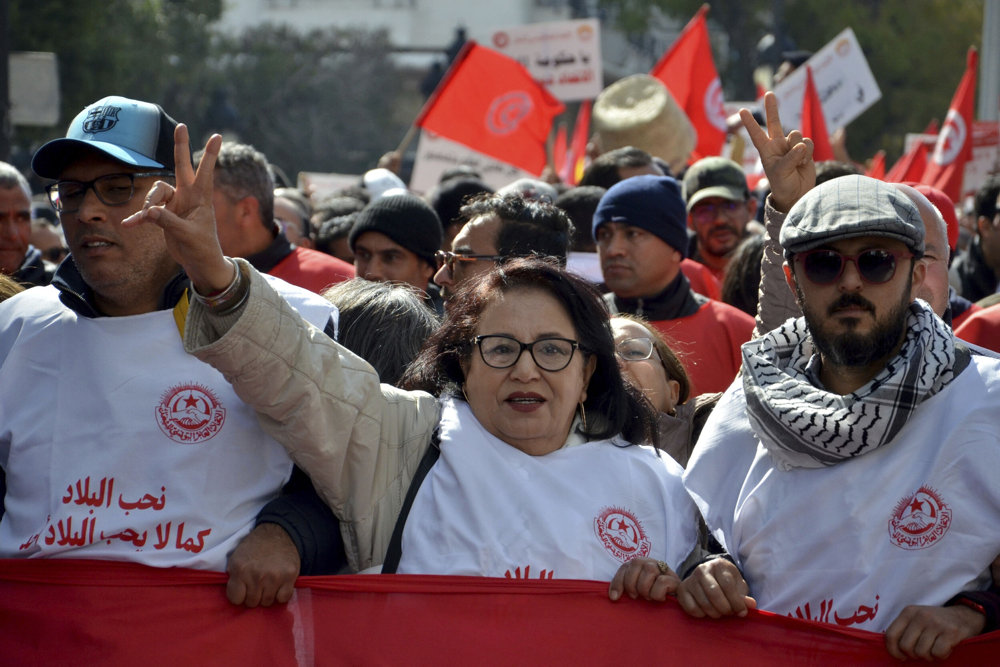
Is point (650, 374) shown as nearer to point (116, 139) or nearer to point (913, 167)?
point (116, 139)

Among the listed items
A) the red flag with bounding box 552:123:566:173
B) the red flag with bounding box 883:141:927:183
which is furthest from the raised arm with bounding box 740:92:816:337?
the red flag with bounding box 552:123:566:173

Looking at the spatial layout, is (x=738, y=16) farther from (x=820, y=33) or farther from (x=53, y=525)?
(x=53, y=525)

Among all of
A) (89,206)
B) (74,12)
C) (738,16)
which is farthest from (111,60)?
(89,206)

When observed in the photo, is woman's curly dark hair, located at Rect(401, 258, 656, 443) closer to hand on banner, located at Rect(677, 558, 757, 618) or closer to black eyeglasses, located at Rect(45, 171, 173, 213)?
hand on banner, located at Rect(677, 558, 757, 618)

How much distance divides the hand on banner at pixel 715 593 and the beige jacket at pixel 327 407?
2.22 ft

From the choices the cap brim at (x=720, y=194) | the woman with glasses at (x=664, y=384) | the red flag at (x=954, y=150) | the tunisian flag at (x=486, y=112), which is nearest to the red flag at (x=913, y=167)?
the red flag at (x=954, y=150)

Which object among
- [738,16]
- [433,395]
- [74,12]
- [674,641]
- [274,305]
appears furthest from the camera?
[738,16]

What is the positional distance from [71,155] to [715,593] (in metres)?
1.76

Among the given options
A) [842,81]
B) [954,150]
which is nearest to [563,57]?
[842,81]

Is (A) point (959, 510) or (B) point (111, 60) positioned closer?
(A) point (959, 510)

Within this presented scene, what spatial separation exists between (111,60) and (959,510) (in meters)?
19.4

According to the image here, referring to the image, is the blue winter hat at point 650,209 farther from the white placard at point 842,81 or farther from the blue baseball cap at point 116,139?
the white placard at point 842,81

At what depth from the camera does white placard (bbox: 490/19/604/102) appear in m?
11.1

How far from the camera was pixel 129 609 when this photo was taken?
2881mm
